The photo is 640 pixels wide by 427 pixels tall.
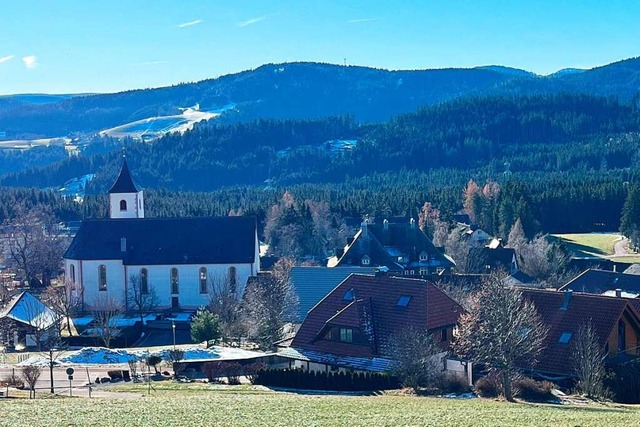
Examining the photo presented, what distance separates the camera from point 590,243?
104 meters

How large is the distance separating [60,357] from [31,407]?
2097cm

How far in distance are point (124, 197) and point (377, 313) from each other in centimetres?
3962

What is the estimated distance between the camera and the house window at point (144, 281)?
69.7 m

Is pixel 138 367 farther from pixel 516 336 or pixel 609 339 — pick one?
pixel 609 339

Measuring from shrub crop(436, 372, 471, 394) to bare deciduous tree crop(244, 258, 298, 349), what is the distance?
550 inches

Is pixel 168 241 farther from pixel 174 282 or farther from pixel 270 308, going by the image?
pixel 270 308

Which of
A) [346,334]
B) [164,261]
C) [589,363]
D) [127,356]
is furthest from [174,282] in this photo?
[589,363]

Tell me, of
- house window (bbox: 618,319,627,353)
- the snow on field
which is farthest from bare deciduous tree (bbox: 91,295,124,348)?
house window (bbox: 618,319,627,353)

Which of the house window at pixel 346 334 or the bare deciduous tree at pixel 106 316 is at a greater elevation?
the house window at pixel 346 334

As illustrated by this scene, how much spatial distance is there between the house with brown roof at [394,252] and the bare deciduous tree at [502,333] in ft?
110

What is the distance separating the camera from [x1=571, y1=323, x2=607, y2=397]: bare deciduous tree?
112 ft

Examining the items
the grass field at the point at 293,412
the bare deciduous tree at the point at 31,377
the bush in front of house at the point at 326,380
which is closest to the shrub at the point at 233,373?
the bush in front of house at the point at 326,380

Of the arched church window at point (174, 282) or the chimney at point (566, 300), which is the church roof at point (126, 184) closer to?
the arched church window at point (174, 282)

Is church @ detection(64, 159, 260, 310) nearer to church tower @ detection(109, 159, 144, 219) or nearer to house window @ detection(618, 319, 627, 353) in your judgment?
church tower @ detection(109, 159, 144, 219)
